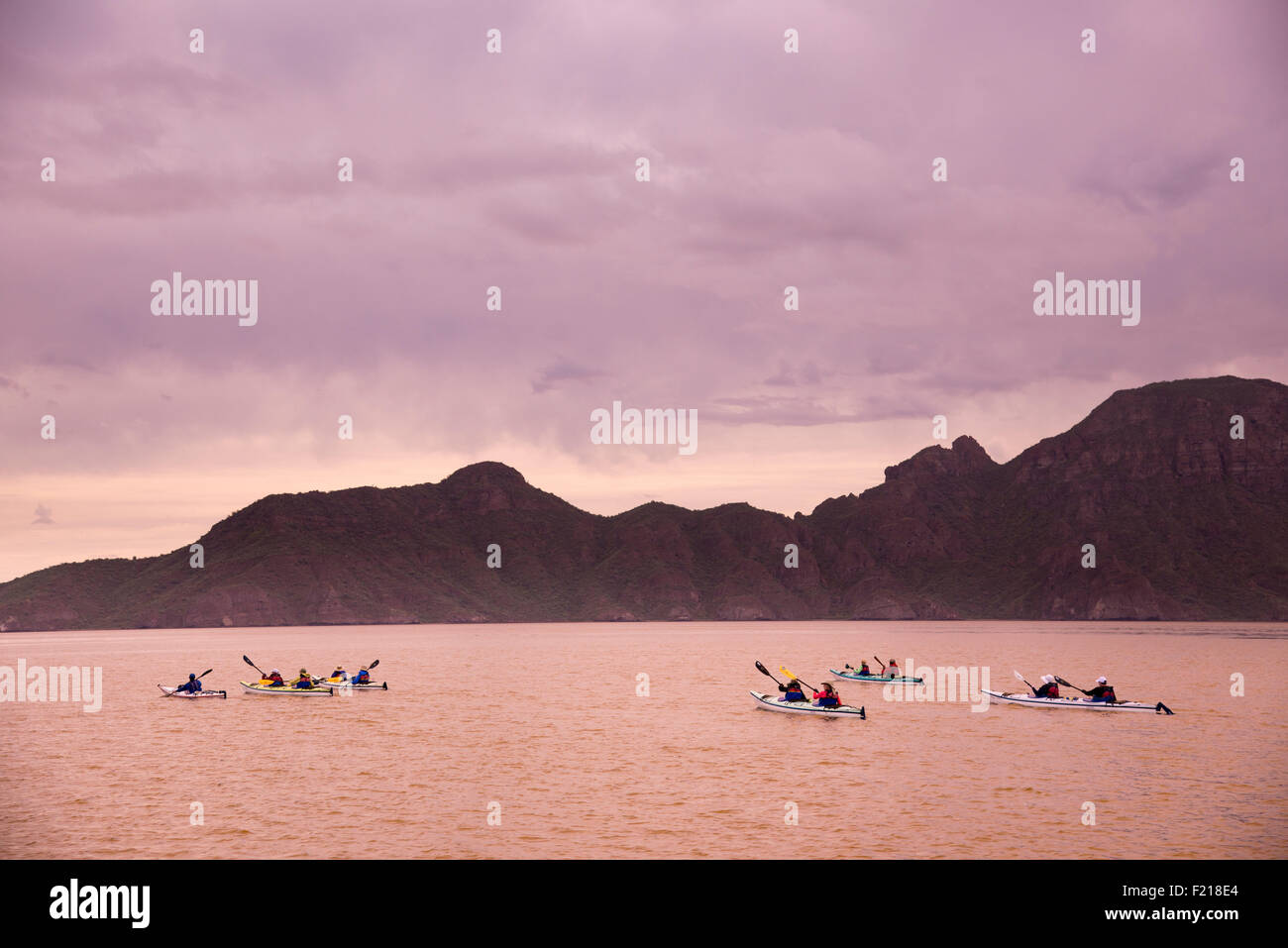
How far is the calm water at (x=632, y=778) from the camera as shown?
117 ft

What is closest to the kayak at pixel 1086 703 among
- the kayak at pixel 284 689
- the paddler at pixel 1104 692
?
the paddler at pixel 1104 692

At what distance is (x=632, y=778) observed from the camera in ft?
163

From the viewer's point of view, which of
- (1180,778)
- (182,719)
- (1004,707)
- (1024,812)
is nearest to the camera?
(1024,812)

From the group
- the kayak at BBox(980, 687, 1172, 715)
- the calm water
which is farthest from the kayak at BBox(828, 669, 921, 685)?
the kayak at BBox(980, 687, 1172, 715)

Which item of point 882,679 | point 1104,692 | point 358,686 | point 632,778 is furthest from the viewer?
point 882,679

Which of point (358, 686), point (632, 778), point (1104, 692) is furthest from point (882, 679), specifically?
point (632, 778)

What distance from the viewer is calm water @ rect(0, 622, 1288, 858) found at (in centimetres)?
3566

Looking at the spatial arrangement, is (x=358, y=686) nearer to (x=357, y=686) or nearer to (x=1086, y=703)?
(x=357, y=686)

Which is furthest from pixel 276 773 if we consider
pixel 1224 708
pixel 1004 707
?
pixel 1224 708
